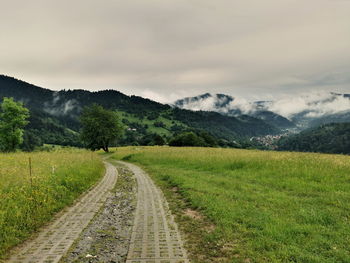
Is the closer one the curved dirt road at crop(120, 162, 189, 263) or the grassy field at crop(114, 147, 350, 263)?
the curved dirt road at crop(120, 162, 189, 263)

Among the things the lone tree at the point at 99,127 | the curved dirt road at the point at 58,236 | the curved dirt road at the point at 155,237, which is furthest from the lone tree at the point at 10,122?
the curved dirt road at the point at 155,237

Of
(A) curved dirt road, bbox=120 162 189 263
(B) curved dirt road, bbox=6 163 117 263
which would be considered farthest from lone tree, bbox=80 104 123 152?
(A) curved dirt road, bbox=120 162 189 263

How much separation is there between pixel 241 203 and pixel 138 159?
3148 cm

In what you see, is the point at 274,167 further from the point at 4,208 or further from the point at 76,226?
the point at 4,208

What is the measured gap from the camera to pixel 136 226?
359 inches

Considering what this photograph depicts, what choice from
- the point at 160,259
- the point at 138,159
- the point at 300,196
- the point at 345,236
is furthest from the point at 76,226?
the point at 138,159

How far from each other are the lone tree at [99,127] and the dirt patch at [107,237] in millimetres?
58423

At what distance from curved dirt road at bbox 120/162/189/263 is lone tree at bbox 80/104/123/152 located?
59.1m

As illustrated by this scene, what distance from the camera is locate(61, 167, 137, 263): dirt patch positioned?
6699 millimetres

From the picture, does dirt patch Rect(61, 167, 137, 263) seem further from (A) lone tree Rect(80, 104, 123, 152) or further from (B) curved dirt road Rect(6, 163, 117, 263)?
(A) lone tree Rect(80, 104, 123, 152)

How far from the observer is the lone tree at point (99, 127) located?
6819 centimetres

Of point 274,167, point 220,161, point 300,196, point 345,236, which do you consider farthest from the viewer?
point 220,161

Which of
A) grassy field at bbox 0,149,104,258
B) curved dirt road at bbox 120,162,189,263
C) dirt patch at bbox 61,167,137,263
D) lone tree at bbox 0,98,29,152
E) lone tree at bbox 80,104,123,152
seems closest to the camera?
curved dirt road at bbox 120,162,189,263

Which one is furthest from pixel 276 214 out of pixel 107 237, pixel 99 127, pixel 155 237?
pixel 99 127
